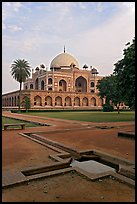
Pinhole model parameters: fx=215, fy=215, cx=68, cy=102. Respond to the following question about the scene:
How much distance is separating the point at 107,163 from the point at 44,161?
179 centimetres

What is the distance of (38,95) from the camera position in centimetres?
4781

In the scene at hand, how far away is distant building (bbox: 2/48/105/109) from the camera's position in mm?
48625

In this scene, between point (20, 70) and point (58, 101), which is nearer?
point (20, 70)

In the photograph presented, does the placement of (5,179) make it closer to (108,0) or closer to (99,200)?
(99,200)

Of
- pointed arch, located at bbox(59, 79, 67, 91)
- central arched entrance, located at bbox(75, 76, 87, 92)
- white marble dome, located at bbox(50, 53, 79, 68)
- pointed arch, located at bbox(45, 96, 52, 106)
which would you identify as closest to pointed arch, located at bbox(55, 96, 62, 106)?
pointed arch, located at bbox(45, 96, 52, 106)

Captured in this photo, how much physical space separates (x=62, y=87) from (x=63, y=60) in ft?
26.1

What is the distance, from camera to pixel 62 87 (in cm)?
5866

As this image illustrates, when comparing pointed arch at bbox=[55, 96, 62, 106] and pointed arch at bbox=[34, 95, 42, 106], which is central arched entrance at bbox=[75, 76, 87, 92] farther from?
pointed arch at bbox=[34, 95, 42, 106]

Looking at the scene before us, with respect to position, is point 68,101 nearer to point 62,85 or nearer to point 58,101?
point 58,101

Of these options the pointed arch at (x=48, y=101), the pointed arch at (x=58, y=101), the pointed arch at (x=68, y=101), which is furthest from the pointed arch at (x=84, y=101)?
the pointed arch at (x=48, y=101)

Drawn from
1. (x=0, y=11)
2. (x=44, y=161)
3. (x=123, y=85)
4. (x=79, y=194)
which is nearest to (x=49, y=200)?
(x=79, y=194)

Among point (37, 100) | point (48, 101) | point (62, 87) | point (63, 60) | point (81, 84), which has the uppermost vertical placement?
point (63, 60)

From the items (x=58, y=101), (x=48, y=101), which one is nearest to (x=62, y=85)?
(x=58, y=101)

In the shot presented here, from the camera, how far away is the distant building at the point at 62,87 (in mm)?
48625
